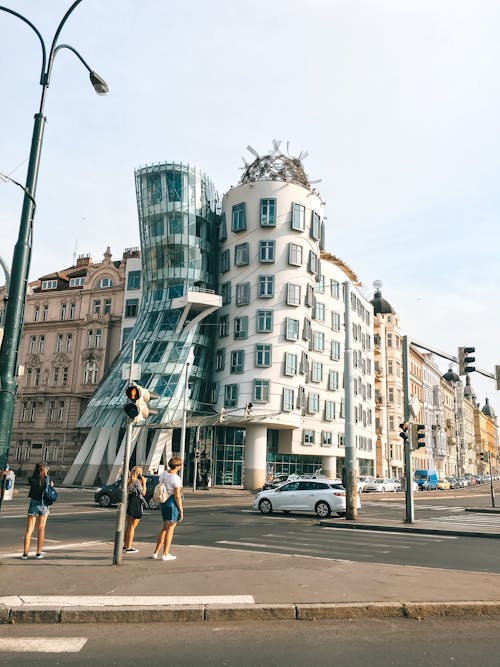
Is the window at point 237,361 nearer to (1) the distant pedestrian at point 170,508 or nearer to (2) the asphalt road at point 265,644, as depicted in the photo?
(1) the distant pedestrian at point 170,508

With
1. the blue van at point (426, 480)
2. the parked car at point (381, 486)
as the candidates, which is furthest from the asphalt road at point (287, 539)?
the blue van at point (426, 480)

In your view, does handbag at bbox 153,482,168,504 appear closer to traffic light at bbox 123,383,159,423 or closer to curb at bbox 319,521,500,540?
traffic light at bbox 123,383,159,423

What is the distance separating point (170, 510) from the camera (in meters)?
10.0

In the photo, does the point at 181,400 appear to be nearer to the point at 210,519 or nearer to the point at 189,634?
the point at 210,519

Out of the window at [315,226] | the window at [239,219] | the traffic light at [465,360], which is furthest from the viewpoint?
the window at [315,226]

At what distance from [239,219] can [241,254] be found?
10.8 feet

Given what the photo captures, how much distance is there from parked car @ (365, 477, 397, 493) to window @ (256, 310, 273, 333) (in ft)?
52.8

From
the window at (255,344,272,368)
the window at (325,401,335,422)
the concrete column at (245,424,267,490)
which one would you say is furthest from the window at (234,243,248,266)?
the window at (325,401,335,422)

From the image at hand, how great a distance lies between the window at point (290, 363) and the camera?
48.5 meters


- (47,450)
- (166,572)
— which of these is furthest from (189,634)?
(47,450)

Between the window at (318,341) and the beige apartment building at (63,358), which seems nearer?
the beige apartment building at (63,358)

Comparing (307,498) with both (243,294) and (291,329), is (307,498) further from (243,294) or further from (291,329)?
(243,294)

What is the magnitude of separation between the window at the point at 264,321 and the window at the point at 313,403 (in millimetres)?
10017

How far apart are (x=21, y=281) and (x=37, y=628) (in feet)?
18.1
